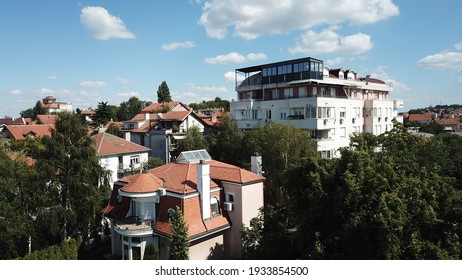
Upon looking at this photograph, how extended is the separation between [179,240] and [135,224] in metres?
3.41

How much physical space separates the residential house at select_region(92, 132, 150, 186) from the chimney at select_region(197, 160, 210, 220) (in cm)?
1496

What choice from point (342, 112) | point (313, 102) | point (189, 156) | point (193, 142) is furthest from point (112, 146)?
point (342, 112)

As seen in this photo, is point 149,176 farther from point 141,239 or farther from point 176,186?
point 141,239

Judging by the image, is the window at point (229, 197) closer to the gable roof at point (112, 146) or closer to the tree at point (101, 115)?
the gable roof at point (112, 146)

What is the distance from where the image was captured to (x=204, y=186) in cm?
1619

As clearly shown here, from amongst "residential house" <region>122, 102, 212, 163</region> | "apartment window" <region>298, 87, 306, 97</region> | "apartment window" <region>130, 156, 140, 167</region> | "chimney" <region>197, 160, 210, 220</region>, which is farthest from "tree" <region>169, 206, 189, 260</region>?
"apartment window" <region>298, 87, 306, 97</region>

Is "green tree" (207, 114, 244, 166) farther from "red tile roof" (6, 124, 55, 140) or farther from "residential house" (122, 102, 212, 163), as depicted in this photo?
"red tile roof" (6, 124, 55, 140)

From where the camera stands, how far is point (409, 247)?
9781mm

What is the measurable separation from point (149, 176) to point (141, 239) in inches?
126

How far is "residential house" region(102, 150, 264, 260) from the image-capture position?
1577 cm

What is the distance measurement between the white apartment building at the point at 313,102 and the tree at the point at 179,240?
1803 centimetres

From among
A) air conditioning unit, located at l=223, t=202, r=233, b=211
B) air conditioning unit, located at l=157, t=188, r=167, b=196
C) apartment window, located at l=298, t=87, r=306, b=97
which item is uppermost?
apartment window, located at l=298, t=87, r=306, b=97

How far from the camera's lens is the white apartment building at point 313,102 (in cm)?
3027

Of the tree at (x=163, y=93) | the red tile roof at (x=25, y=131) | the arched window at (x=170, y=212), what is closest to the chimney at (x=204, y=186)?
the arched window at (x=170, y=212)
